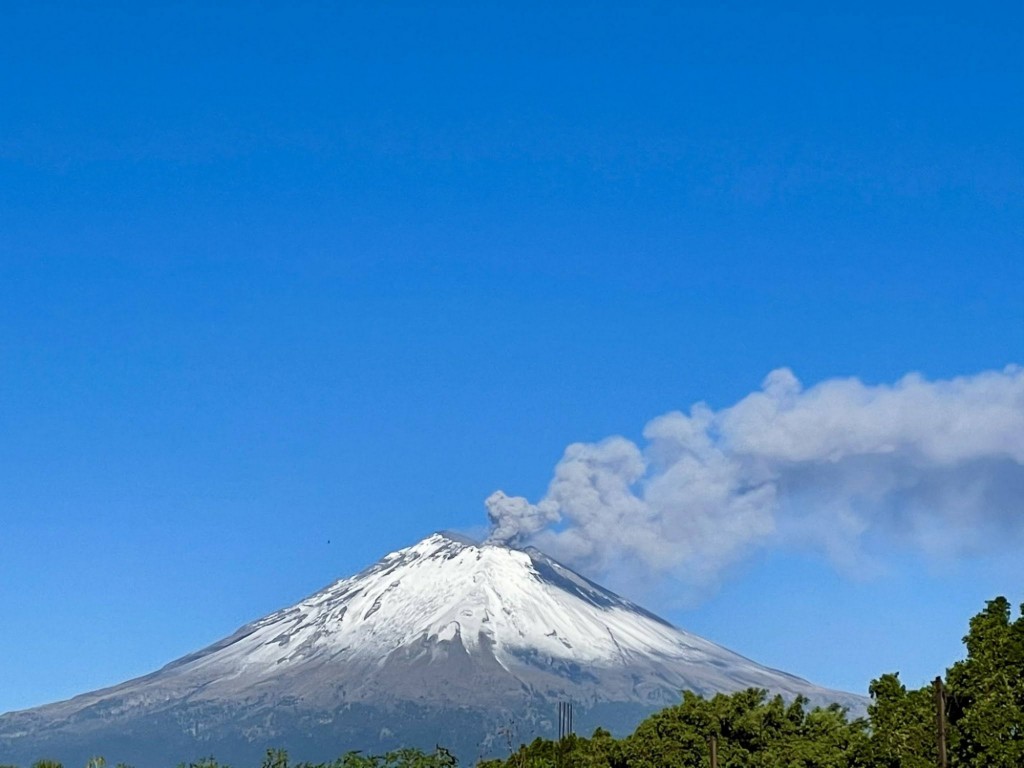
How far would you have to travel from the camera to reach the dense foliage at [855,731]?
4428cm

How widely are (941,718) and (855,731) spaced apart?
550 inches

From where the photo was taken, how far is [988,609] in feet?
151

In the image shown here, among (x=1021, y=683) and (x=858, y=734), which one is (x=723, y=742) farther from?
(x=1021, y=683)

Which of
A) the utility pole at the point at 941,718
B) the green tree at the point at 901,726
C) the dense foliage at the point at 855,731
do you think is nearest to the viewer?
the utility pole at the point at 941,718

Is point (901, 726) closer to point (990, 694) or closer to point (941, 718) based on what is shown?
point (990, 694)

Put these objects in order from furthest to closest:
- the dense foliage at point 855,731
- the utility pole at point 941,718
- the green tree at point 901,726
Answer: the green tree at point 901,726
the dense foliage at point 855,731
the utility pole at point 941,718

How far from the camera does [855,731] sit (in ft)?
184

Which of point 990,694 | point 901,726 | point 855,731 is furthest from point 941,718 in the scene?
point 855,731

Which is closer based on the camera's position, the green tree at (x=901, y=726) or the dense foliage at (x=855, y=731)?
the dense foliage at (x=855, y=731)

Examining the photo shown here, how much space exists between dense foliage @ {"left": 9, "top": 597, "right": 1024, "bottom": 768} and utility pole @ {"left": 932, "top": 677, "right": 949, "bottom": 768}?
0.75ft

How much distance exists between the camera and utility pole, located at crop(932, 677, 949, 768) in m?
42.5

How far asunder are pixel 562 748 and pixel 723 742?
756 inches

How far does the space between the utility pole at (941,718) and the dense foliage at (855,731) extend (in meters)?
0.23

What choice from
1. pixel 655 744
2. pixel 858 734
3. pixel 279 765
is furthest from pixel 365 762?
pixel 858 734
